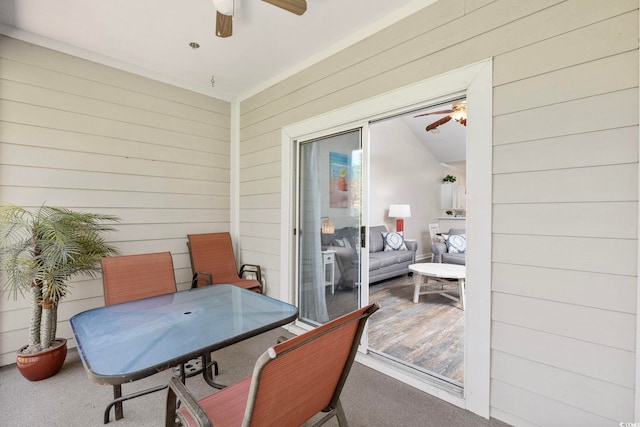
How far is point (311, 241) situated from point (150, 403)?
187cm

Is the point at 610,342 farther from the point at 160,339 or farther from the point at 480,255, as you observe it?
the point at 160,339

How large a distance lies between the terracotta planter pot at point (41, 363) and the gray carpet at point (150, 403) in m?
0.05

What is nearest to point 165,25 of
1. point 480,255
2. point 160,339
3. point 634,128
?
point 160,339

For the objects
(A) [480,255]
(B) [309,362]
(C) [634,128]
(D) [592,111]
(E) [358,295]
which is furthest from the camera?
(E) [358,295]

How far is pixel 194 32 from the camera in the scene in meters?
2.57

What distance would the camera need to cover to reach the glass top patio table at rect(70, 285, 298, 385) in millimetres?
1229

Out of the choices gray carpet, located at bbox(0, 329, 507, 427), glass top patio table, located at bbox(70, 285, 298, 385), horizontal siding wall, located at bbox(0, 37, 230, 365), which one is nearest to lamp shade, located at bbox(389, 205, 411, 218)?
horizontal siding wall, located at bbox(0, 37, 230, 365)

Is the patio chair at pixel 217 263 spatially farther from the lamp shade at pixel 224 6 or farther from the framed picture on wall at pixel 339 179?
the lamp shade at pixel 224 6

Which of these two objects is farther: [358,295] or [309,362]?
[358,295]

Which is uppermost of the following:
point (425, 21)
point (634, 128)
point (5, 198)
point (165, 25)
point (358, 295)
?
point (165, 25)

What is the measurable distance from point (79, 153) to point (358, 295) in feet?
9.87

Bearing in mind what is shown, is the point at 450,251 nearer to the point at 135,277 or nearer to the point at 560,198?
the point at 560,198

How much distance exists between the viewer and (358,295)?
2.67m

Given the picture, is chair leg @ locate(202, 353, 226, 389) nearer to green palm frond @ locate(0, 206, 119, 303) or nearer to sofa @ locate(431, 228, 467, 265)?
green palm frond @ locate(0, 206, 119, 303)
